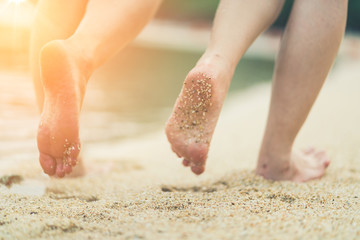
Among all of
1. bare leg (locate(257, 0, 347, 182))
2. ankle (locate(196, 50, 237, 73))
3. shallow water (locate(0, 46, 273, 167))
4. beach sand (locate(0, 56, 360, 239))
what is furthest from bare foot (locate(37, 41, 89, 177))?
shallow water (locate(0, 46, 273, 167))

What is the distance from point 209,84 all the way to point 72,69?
35cm

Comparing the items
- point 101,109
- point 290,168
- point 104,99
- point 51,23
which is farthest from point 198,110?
point 104,99

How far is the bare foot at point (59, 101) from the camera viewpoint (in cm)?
102

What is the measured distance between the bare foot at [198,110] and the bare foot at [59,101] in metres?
0.25

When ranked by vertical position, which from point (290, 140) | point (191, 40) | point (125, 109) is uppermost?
point (290, 140)

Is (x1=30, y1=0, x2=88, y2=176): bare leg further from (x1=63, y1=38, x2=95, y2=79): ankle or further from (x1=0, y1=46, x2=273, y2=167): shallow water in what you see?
(x1=0, y1=46, x2=273, y2=167): shallow water

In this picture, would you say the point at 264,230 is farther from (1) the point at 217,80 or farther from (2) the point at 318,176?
(2) the point at 318,176

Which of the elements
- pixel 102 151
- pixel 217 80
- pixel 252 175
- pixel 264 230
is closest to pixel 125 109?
pixel 102 151

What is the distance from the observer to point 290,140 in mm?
1256

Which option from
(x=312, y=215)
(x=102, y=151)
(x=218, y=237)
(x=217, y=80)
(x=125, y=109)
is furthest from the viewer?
(x=125, y=109)

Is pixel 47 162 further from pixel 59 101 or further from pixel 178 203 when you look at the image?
pixel 178 203

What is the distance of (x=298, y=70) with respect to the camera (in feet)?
3.86

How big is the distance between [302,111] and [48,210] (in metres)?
0.76

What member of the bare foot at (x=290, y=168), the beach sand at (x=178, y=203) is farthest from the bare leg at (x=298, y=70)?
the beach sand at (x=178, y=203)
